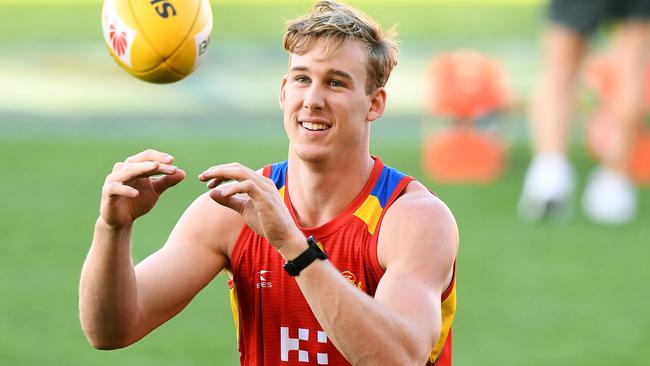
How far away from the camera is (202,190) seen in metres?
10.9

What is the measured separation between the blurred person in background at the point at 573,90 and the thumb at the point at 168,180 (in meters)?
5.85

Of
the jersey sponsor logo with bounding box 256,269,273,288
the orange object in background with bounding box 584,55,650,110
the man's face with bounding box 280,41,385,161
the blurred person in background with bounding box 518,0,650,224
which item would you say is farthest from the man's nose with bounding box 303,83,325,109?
the orange object in background with bounding box 584,55,650,110

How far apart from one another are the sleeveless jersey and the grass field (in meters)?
2.08

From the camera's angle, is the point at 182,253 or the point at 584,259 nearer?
the point at 182,253

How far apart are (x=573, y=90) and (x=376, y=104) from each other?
5.64m

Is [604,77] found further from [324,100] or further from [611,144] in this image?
[324,100]

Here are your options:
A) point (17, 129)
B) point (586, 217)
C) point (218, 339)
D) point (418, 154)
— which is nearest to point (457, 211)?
point (586, 217)

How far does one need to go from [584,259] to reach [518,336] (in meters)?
1.59

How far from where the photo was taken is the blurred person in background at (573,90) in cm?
961

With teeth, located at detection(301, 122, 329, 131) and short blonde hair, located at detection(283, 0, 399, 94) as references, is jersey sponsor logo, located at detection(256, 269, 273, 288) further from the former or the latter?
short blonde hair, located at detection(283, 0, 399, 94)

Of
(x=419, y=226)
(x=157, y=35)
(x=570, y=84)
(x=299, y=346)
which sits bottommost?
Answer: (x=299, y=346)

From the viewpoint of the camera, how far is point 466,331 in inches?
309

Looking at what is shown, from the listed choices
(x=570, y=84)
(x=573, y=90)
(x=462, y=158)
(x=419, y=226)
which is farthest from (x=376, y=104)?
(x=462, y=158)

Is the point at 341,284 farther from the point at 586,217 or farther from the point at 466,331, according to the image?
the point at 586,217
